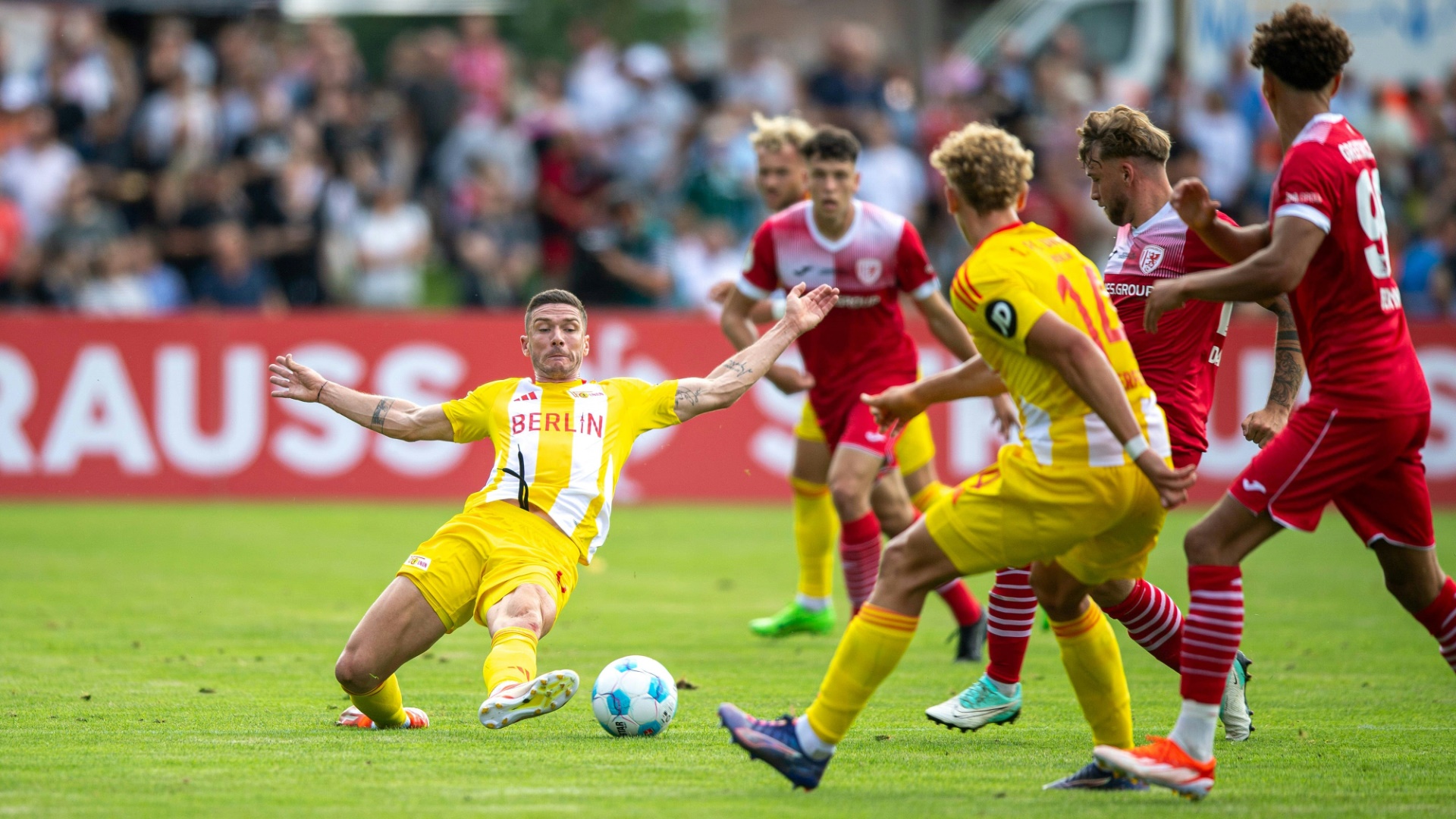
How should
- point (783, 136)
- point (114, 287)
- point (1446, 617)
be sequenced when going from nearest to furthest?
point (1446, 617) → point (783, 136) → point (114, 287)

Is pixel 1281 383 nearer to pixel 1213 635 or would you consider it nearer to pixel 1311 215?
pixel 1311 215

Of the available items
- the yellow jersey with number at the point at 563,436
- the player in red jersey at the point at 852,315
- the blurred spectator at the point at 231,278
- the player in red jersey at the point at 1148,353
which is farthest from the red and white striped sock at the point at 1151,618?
the blurred spectator at the point at 231,278

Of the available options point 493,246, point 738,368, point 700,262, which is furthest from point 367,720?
point 493,246

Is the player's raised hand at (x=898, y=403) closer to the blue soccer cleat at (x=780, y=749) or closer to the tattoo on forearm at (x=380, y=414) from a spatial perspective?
the blue soccer cleat at (x=780, y=749)

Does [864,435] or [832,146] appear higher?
[832,146]

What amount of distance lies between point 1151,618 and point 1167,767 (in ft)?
4.11

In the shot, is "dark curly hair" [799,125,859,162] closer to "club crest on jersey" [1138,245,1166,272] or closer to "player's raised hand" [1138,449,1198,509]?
"club crest on jersey" [1138,245,1166,272]

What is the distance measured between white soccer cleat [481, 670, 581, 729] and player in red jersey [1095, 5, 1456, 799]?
1.96 metres

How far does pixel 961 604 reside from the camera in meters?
9.03

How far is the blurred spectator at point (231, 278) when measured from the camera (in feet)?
59.7

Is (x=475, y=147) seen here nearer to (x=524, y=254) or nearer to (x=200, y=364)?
(x=524, y=254)

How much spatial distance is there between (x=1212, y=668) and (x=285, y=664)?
4.87 metres

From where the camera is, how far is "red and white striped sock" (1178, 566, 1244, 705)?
5695mm

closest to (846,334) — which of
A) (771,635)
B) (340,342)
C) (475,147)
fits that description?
(771,635)
